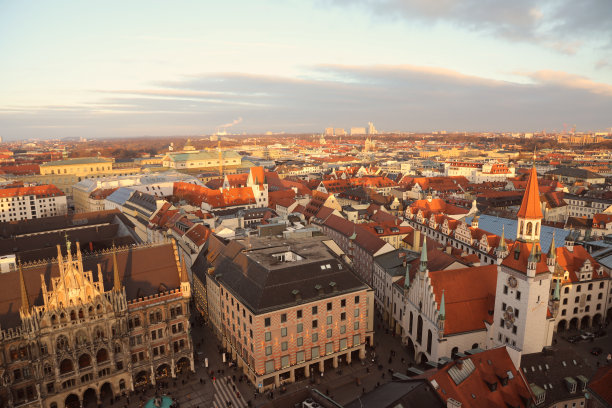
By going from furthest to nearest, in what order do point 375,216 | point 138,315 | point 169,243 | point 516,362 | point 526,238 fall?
point 375,216
point 169,243
point 138,315
point 526,238
point 516,362

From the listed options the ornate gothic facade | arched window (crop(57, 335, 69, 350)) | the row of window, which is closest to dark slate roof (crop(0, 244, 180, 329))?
the ornate gothic facade

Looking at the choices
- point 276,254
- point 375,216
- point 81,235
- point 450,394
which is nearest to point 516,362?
point 450,394

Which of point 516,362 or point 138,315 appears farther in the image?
point 138,315

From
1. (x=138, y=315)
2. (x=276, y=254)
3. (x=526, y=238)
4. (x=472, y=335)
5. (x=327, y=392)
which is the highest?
(x=526, y=238)

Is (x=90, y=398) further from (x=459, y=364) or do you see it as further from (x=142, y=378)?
(x=459, y=364)

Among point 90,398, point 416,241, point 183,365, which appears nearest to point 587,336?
point 416,241

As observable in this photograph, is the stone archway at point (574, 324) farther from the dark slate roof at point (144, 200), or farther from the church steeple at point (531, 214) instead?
the dark slate roof at point (144, 200)

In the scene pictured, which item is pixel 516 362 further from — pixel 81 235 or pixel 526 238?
pixel 81 235
